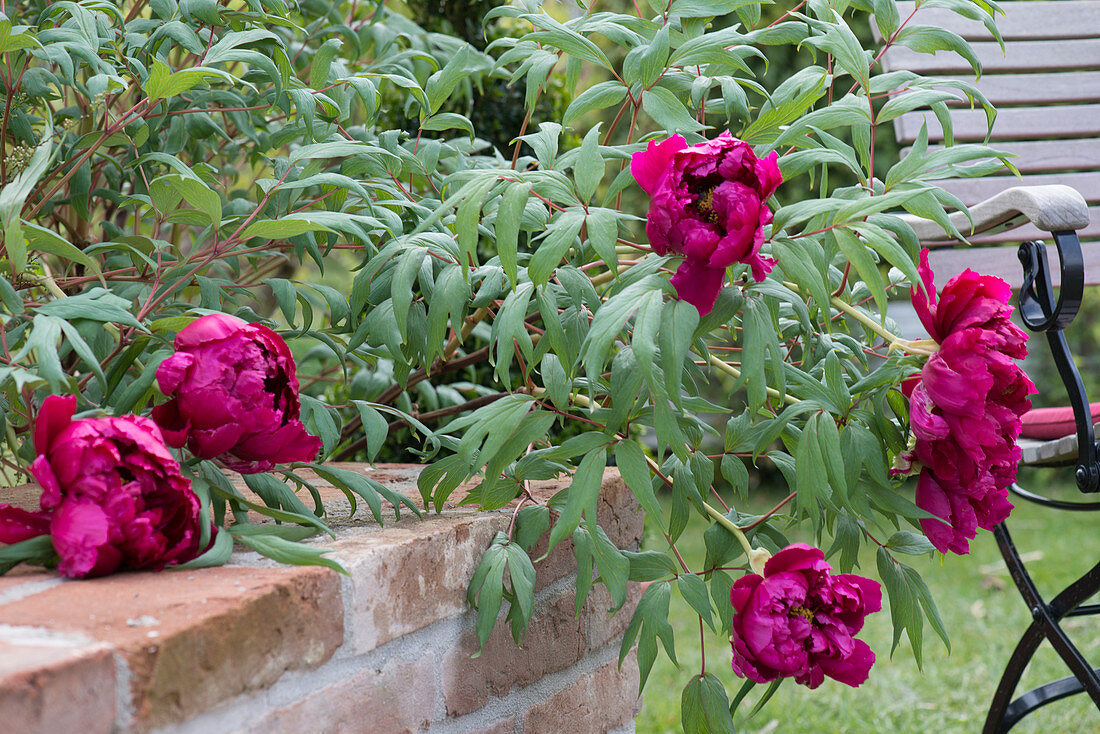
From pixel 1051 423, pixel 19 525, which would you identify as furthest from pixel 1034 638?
pixel 19 525

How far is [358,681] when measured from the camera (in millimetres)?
768

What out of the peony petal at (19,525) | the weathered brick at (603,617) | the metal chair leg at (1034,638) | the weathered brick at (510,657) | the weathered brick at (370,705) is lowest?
the metal chair leg at (1034,638)

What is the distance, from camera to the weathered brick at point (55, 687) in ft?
1.62

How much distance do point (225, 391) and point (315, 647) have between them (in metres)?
0.22

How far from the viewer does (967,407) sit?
0.77 metres

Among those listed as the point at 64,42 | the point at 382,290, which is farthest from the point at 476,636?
the point at 64,42

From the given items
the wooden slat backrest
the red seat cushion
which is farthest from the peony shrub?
the wooden slat backrest

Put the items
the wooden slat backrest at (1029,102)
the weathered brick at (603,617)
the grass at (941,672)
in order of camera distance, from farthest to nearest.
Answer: the grass at (941,672) → the wooden slat backrest at (1029,102) → the weathered brick at (603,617)

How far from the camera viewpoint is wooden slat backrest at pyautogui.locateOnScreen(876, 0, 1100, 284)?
5.59ft

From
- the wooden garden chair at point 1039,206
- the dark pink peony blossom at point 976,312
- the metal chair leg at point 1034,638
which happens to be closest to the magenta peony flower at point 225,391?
the dark pink peony blossom at point 976,312

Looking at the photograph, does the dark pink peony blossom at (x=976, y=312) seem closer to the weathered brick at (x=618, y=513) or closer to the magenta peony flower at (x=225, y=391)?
the weathered brick at (x=618, y=513)

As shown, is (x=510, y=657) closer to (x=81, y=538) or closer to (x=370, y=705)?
(x=370, y=705)

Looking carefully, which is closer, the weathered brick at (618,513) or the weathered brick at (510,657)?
the weathered brick at (510,657)

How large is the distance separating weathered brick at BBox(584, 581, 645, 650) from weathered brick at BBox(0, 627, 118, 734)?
65cm
